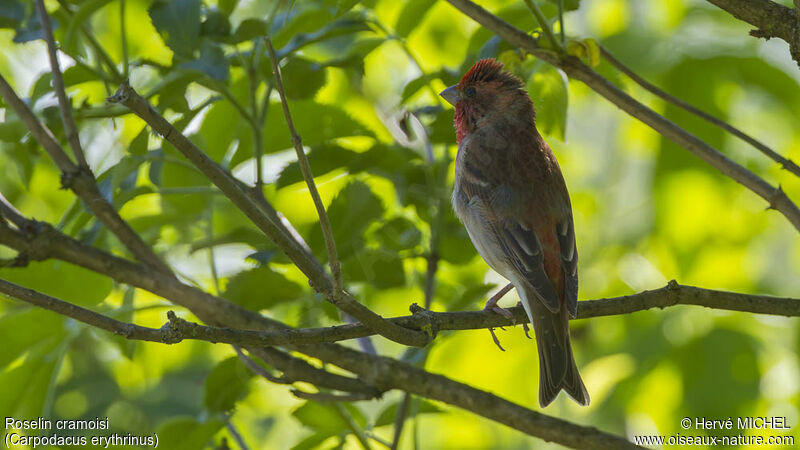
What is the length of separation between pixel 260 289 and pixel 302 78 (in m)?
0.84

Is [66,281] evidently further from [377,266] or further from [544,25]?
[544,25]

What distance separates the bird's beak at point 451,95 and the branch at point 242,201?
1.72 meters

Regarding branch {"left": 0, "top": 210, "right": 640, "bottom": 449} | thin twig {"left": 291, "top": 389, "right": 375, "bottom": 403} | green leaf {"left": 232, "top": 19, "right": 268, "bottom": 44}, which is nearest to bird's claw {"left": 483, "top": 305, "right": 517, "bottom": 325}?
branch {"left": 0, "top": 210, "right": 640, "bottom": 449}

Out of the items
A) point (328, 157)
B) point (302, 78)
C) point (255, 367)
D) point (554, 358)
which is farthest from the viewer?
point (554, 358)

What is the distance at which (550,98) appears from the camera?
120 inches

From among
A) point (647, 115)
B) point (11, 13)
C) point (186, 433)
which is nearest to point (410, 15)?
point (647, 115)

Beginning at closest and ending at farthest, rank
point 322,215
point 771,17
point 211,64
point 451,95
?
point 322,215, point 771,17, point 211,64, point 451,95

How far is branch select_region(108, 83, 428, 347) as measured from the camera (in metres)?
2.15

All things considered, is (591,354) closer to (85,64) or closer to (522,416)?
(522,416)

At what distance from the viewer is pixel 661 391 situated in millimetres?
3791

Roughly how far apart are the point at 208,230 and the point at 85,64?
2.69 ft

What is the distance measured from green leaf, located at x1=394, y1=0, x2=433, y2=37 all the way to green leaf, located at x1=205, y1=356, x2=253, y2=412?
57.7 inches

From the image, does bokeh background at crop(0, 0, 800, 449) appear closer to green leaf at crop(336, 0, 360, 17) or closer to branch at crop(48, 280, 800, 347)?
green leaf at crop(336, 0, 360, 17)

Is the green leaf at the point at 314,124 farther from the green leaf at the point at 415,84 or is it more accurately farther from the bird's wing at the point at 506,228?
the bird's wing at the point at 506,228
